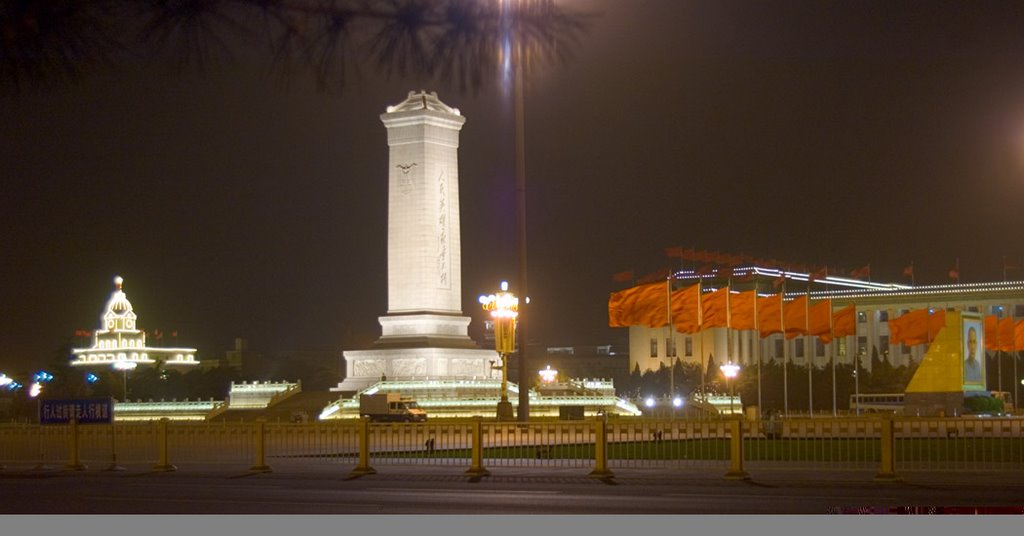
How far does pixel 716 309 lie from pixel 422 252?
69.4ft

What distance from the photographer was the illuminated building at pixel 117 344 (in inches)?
3858

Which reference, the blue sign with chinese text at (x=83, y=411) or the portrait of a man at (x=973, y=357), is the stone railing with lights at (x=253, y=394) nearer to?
the portrait of a man at (x=973, y=357)

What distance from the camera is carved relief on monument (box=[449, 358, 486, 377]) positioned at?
73.6m

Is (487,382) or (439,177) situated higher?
(439,177)

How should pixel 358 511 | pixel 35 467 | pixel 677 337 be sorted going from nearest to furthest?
pixel 358 511 → pixel 35 467 → pixel 677 337

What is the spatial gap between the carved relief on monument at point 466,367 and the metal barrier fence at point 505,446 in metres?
36.5

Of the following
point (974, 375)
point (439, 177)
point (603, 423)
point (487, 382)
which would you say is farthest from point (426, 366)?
point (603, 423)

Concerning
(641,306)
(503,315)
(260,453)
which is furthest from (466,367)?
(260,453)

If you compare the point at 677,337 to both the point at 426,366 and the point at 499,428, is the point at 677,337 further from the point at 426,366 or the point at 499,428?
the point at 499,428

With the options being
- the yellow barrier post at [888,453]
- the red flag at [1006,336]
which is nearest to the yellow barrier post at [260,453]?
the yellow barrier post at [888,453]

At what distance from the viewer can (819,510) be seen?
1809cm

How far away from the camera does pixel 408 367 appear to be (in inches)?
2862

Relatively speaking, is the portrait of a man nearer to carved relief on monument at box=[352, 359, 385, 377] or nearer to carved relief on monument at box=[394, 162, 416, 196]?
carved relief on monument at box=[394, 162, 416, 196]

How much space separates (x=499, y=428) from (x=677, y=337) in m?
98.7
